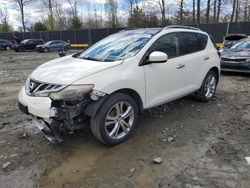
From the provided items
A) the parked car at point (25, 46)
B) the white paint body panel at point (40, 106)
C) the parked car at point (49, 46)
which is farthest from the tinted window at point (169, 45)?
the parked car at point (25, 46)

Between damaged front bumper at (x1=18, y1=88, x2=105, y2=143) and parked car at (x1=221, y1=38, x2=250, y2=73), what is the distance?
6629 millimetres

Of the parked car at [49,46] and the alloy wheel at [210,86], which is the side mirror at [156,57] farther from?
the parked car at [49,46]

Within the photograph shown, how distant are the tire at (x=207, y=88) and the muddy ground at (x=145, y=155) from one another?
575 millimetres

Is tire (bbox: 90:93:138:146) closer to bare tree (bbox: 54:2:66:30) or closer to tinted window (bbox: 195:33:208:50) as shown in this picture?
tinted window (bbox: 195:33:208:50)

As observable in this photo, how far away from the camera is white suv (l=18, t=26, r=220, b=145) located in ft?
10.2

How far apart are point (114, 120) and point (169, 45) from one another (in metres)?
1.76

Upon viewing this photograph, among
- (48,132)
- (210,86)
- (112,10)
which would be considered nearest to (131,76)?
(48,132)

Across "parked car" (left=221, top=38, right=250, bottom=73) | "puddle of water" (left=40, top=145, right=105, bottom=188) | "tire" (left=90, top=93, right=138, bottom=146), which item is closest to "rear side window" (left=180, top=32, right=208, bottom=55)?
"tire" (left=90, top=93, right=138, bottom=146)

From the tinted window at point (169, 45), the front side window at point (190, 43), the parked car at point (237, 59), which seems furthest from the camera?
the parked car at point (237, 59)

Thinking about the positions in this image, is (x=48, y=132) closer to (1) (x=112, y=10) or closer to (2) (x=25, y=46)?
(2) (x=25, y=46)

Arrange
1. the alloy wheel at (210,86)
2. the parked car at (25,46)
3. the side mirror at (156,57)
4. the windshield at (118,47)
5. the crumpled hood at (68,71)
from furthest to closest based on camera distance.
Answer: the parked car at (25,46), the alloy wheel at (210,86), the windshield at (118,47), the side mirror at (156,57), the crumpled hood at (68,71)

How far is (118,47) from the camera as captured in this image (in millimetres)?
4059

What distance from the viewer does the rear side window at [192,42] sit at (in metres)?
4.64

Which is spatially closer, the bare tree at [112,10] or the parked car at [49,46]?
the parked car at [49,46]
